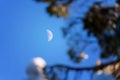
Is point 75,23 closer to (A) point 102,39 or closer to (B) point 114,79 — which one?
(A) point 102,39

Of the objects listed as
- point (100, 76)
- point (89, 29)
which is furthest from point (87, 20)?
point (100, 76)

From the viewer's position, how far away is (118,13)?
1419 centimetres

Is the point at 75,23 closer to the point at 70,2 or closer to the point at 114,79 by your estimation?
the point at 70,2

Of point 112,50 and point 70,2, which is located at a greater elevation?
point 70,2

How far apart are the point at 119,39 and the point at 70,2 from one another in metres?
1.50

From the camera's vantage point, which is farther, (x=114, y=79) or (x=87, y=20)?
(x=114, y=79)

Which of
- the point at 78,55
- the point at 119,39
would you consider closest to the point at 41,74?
the point at 78,55

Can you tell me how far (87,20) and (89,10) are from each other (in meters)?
0.28

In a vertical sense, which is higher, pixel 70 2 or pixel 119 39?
pixel 70 2

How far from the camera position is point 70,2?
14328 millimetres

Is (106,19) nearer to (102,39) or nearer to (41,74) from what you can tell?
(102,39)

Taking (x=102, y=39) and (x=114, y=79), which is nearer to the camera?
(x=102, y=39)

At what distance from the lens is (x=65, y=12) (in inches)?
547

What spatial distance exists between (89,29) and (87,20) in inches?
8.4
